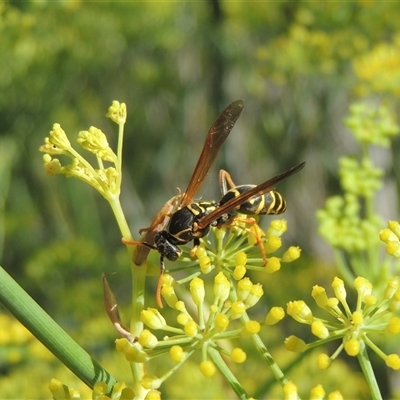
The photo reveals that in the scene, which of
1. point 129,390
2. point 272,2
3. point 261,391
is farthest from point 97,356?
point 272,2

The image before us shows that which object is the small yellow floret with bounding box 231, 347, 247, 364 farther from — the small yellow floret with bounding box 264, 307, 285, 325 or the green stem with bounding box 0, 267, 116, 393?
the green stem with bounding box 0, 267, 116, 393

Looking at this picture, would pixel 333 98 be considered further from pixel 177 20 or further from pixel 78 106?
pixel 78 106

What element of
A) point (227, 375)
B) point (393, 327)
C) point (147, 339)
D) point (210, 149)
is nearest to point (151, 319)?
point (147, 339)

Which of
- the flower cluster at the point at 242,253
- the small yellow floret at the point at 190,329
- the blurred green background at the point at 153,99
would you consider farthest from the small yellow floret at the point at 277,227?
the blurred green background at the point at 153,99

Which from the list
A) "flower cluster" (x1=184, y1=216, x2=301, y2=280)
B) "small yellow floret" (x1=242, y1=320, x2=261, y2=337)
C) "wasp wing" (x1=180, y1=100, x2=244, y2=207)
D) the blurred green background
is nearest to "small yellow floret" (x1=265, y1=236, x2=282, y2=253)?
"flower cluster" (x1=184, y1=216, x2=301, y2=280)

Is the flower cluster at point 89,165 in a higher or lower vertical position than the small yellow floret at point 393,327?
higher

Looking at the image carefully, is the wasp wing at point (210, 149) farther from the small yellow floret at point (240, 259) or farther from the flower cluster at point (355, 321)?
the flower cluster at point (355, 321)

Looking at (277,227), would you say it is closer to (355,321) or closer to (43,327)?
(355,321)
